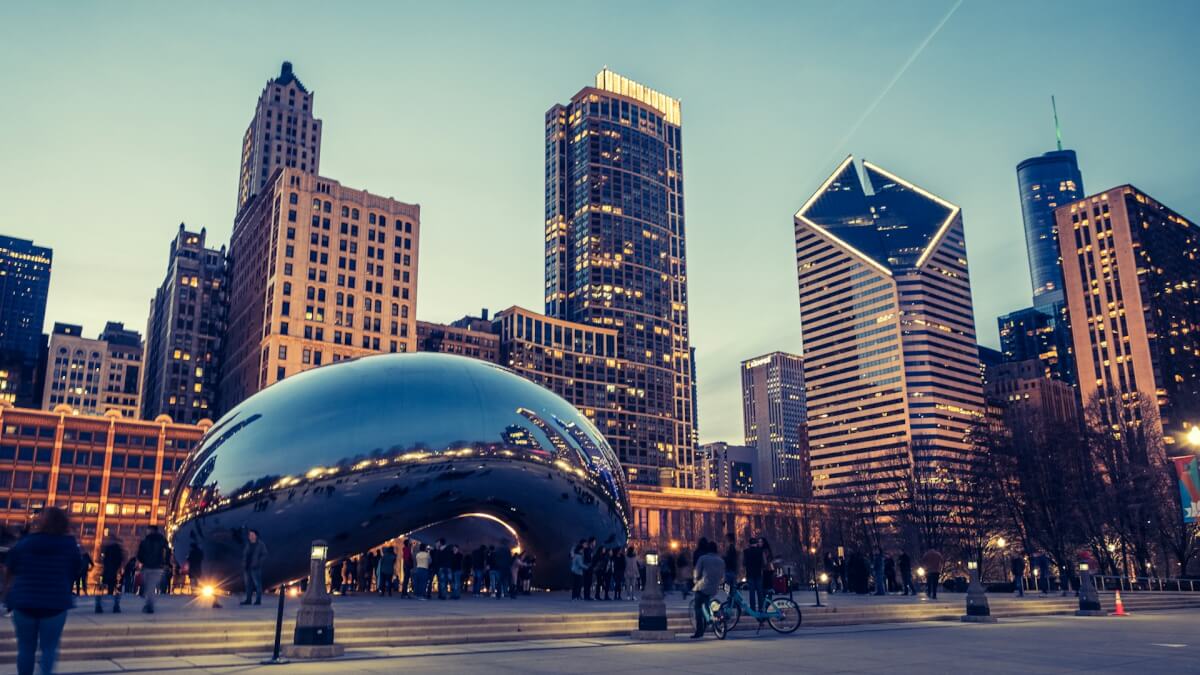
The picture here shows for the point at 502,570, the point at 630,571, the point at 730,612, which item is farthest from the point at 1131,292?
the point at 730,612

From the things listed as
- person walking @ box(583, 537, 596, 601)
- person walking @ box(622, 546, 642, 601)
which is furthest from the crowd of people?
person walking @ box(622, 546, 642, 601)

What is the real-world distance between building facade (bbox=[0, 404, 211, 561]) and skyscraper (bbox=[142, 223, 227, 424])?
3824 cm

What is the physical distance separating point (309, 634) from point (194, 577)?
9944 millimetres

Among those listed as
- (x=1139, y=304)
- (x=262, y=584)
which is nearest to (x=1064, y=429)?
(x=262, y=584)

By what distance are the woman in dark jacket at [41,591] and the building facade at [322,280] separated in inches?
4655

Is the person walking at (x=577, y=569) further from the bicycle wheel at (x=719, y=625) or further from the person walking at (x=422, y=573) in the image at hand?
the bicycle wheel at (x=719, y=625)

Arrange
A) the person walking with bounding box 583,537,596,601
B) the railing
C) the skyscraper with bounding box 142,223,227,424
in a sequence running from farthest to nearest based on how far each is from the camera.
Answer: the skyscraper with bounding box 142,223,227,424 < the railing < the person walking with bounding box 583,537,596,601

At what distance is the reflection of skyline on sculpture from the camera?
2017cm

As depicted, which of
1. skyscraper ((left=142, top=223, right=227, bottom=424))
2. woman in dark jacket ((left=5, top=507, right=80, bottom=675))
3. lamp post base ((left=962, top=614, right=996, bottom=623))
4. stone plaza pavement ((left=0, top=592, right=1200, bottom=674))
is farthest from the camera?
skyscraper ((left=142, top=223, right=227, bottom=424))

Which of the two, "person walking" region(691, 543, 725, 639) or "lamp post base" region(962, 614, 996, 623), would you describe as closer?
"person walking" region(691, 543, 725, 639)

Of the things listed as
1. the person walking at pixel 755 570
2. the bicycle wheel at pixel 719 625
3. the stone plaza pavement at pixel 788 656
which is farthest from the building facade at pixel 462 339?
the stone plaza pavement at pixel 788 656

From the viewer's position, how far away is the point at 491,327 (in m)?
188

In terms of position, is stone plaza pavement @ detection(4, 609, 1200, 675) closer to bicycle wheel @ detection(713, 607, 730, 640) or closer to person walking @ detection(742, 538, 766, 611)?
bicycle wheel @ detection(713, 607, 730, 640)

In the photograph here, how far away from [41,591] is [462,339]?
169614mm
